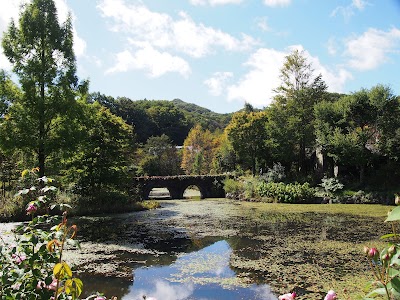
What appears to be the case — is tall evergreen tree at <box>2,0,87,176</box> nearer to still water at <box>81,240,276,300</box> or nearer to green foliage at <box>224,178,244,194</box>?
still water at <box>81,240,276,300</box>

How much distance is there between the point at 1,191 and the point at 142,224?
700 centimetres

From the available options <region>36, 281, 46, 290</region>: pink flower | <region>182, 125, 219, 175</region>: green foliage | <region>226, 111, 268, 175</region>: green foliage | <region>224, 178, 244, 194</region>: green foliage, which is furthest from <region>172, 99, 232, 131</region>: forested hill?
<region>36, 281, 46, 290</region>: pink flower

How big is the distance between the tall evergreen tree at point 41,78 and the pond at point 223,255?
3915mm

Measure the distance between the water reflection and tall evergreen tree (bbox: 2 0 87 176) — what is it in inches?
362

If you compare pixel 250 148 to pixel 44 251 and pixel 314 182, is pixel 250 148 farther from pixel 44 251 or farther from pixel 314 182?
pixel 44 251

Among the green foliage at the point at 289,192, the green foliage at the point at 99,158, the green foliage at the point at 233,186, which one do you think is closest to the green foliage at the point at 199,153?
the green foliage at the point at 233,186

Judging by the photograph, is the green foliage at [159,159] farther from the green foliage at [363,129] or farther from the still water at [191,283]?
the still water at [191,283]

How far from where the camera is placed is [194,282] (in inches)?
254

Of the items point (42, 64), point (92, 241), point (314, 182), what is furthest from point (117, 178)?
point (314, 182)

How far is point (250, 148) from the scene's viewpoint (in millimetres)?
27344

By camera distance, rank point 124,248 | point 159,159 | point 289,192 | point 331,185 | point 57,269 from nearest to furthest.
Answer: point 57,269
point 124,248
point 289,192
point 331,185
point 159,159

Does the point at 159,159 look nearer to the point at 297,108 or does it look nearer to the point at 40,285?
the point at 297,108

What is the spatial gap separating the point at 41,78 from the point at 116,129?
13.6 feet

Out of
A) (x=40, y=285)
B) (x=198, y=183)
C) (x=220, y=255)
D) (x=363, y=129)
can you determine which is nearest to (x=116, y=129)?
(x=220, y=255)
